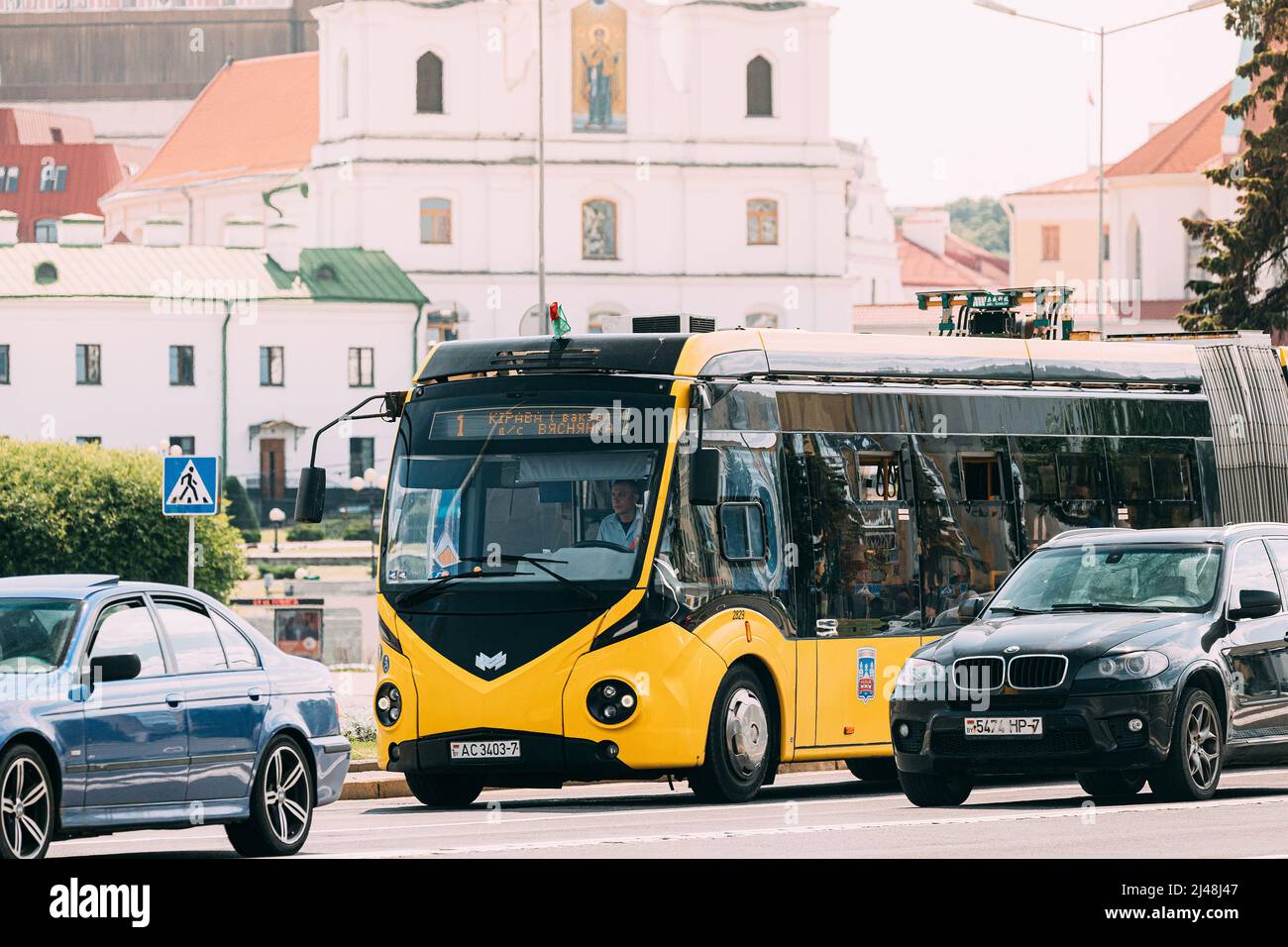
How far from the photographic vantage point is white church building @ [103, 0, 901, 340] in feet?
345

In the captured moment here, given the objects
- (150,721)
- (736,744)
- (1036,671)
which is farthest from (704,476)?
(150,721)

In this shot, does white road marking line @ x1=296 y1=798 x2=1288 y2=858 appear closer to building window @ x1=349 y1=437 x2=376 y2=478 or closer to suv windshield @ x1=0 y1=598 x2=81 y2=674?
suv windshield @ x1=0 y1=598 x2=81 y2=674

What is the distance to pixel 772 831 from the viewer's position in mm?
14797

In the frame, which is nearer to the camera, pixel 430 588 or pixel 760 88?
pixel 430 588

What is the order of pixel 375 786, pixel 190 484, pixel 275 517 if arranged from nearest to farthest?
1. pixel 375 786
2. pixel 190 484
3. pixel 275 517

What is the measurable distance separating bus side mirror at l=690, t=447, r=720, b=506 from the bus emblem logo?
5.40 feet

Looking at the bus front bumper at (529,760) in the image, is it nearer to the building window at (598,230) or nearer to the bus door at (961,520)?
the bus door at (961,520)

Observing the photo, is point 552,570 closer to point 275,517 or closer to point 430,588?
point 430,588

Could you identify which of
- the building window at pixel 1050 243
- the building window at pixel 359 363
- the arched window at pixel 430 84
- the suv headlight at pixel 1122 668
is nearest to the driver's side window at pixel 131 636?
the suv headlight at pixel 1122 668

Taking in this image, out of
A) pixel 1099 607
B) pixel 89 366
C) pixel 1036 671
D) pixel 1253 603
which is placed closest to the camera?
pixel 1036 671

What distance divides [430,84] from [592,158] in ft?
23.0

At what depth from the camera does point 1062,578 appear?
684 inches

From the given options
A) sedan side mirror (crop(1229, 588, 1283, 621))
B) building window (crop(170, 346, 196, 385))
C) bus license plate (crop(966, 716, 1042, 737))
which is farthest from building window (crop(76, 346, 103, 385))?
bus license plate (crop(966, 716, 1042, 737))
